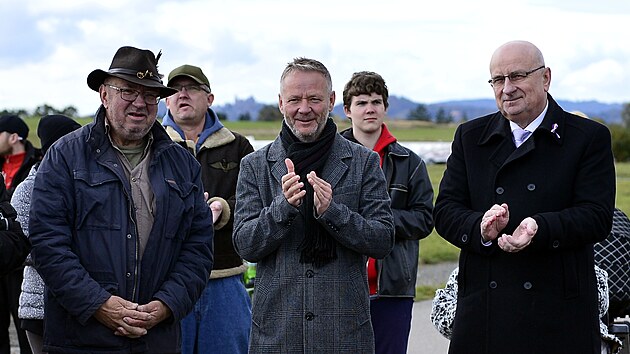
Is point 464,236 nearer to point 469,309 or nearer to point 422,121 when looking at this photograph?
point 469,309

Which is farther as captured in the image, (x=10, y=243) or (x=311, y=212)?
(x=311, y=212)

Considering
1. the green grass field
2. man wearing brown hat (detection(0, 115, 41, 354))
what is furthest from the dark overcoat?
the green grass field

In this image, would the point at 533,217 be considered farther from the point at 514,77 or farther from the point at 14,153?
the point at 14,153

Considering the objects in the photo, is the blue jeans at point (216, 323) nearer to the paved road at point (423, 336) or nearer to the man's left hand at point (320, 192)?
the man's left hand at point (320, 192)

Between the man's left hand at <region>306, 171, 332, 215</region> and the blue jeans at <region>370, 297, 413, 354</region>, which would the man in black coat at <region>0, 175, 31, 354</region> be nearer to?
→ the man's left hand at <region>306, 171, 332, 215</region>

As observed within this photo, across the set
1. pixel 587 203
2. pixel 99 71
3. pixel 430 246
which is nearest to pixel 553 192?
pixel 587 203

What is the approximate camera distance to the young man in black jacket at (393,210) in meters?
6.16

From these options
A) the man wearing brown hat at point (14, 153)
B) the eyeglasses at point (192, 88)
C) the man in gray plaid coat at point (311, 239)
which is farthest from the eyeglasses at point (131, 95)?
the man wearing brown hat at point (14, 153)

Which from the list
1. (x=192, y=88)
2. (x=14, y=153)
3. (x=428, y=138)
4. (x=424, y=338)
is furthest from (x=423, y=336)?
(x=428, y=138)

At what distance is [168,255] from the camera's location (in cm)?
479

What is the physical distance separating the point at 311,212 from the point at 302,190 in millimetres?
196

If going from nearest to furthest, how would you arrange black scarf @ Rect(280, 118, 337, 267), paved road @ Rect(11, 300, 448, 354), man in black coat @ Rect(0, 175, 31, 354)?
man in black coat @ Rect(0, 175, 31, 354) < black scarf @ Rect(280, 118, 337, 267) < paved road @ Rect(11, 300, 448, 354)

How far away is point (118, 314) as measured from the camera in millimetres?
4562

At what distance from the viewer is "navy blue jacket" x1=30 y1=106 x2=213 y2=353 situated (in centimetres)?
455
